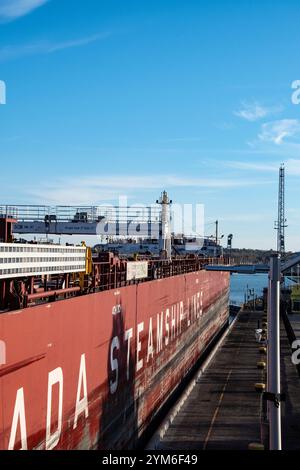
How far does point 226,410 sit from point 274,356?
11995 mm

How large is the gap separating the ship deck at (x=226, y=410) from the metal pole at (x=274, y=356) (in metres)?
6.97

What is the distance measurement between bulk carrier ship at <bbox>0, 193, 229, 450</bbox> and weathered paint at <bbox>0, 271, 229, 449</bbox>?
0.8 inches

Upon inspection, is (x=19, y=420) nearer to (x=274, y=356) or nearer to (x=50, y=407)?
(x=50, y=407)

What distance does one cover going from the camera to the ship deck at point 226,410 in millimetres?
18875

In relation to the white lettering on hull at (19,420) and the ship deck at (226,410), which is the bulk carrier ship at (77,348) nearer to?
the white lettering on hull at (19,420)

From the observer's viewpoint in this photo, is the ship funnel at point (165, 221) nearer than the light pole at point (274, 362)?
No

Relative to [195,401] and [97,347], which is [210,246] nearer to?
[195,401]

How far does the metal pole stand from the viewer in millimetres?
11508

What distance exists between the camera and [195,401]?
2414cm

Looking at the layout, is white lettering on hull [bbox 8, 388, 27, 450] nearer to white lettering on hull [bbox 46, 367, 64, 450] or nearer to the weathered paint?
the weathered paint

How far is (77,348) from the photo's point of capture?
12.8 metres

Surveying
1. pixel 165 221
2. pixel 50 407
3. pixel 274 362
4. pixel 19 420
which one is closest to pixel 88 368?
pixel 50 407

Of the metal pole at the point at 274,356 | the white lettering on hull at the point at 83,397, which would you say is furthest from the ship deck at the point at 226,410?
the metal pole at the point at 274,356
